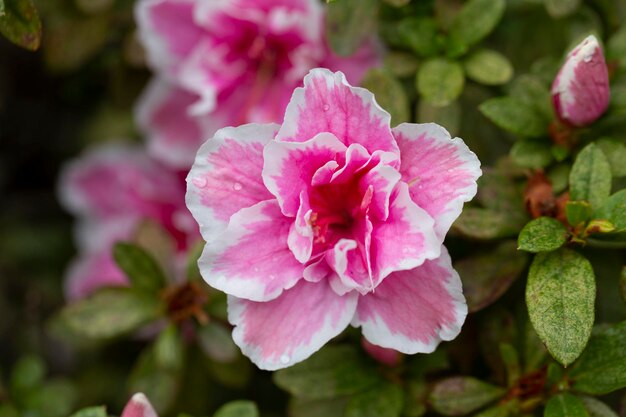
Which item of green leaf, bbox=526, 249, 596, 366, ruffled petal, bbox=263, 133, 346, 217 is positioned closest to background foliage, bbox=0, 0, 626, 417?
green leaf, bbox=526, 249, 596, 366

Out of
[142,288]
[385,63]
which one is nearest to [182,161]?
[142,288]

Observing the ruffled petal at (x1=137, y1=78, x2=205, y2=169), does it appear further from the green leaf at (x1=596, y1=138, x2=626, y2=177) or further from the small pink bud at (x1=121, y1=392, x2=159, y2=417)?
the green leaf at (x1=596, y1=138, x2=626, y2=177)

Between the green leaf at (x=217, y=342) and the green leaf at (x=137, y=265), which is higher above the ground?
the green leaf at (x=137, y=265)

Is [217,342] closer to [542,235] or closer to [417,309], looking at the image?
[417,309]

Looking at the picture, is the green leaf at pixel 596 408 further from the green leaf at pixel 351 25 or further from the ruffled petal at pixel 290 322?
the green leaf at pixel 351 25

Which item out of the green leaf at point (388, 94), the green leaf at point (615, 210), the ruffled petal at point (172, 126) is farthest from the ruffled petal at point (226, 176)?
the ruffled petal at point (172, 126)

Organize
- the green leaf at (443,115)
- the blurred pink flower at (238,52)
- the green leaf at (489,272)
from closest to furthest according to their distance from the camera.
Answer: the green leaf at (489,272), the green leaf at (443,115), the blurred pink flower at (238,52)

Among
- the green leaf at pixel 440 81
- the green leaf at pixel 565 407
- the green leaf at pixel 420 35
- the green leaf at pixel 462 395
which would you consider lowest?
the green leaf at pixel 462 395
